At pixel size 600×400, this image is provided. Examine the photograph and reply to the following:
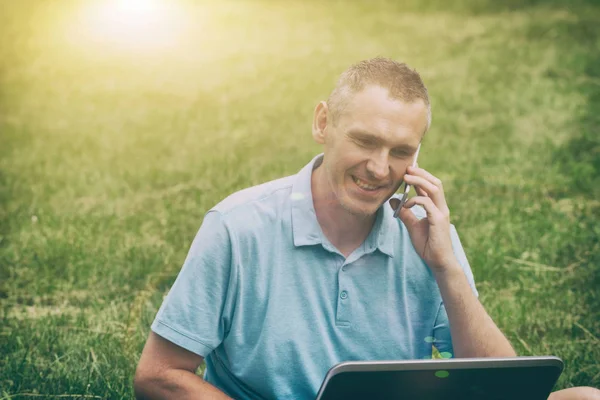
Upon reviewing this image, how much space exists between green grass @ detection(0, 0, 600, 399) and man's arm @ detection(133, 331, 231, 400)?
1.14 m

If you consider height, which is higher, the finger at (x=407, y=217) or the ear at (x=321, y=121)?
the ear at (x=321, y=121)

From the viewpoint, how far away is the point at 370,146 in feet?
8.91

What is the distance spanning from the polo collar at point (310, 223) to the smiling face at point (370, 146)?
0.08 meters

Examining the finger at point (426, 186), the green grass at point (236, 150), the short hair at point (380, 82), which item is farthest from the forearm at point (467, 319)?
the green grass at point (236, 150)

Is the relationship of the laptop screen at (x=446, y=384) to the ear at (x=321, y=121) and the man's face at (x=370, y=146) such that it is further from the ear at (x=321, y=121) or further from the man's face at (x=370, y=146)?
the ear at (x=321, y=121)

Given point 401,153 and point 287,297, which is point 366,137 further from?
point 287,297

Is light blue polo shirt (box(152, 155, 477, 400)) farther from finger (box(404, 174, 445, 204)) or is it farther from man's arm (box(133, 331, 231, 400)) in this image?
finger (box(404, 174, 445, 204))

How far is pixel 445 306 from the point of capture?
2754mm

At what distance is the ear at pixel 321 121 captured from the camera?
2.83m

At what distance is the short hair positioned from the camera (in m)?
2.68

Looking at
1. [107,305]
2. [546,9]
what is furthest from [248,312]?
[546,9]

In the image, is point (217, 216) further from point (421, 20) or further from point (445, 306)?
point (421, 20)

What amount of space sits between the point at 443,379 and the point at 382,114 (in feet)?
2.70

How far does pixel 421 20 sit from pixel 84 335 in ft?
25.0
